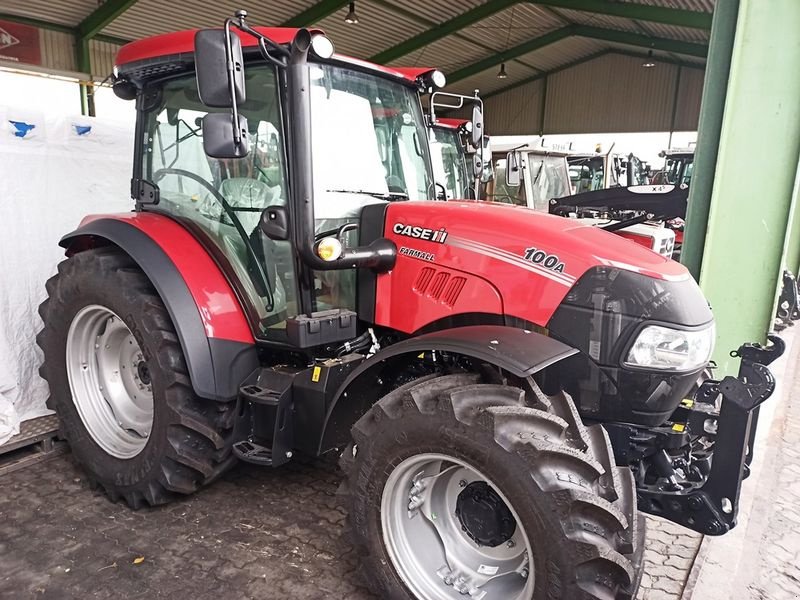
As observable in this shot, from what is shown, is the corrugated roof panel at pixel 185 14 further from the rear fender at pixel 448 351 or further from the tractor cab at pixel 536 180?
the rear fender at pixel 448 351

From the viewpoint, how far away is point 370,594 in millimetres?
2291

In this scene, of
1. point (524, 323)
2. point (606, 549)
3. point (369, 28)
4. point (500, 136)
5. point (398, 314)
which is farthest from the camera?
point (500, 136)

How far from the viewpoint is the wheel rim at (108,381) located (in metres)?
3.01

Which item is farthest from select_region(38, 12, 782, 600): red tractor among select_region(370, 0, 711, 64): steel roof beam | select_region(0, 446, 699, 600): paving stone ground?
select_region(370, 0, 711, 64): steel roof beam

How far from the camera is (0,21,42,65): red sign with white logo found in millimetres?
11227

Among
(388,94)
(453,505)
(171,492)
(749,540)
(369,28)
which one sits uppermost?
(369,28)

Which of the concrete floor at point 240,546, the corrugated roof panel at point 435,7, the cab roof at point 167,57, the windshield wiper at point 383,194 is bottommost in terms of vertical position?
the concrete floor at point 240,546

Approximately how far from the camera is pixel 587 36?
649 inches

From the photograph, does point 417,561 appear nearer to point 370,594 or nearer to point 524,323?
point 370,594

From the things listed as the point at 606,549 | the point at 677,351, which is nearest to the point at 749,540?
the point at 677,351

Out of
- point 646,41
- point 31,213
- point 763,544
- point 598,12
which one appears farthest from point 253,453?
point 646,41

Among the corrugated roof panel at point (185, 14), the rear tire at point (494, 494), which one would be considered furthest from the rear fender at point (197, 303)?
the corrugated roof panel at point (185, 14)

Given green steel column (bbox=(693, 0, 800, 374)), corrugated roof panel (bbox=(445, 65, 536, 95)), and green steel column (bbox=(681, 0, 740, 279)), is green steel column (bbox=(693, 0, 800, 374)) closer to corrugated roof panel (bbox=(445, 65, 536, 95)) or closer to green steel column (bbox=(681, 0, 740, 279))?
green steel column (bbox=(681, 0, 740, 279))

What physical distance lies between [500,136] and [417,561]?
2252 centimetres
